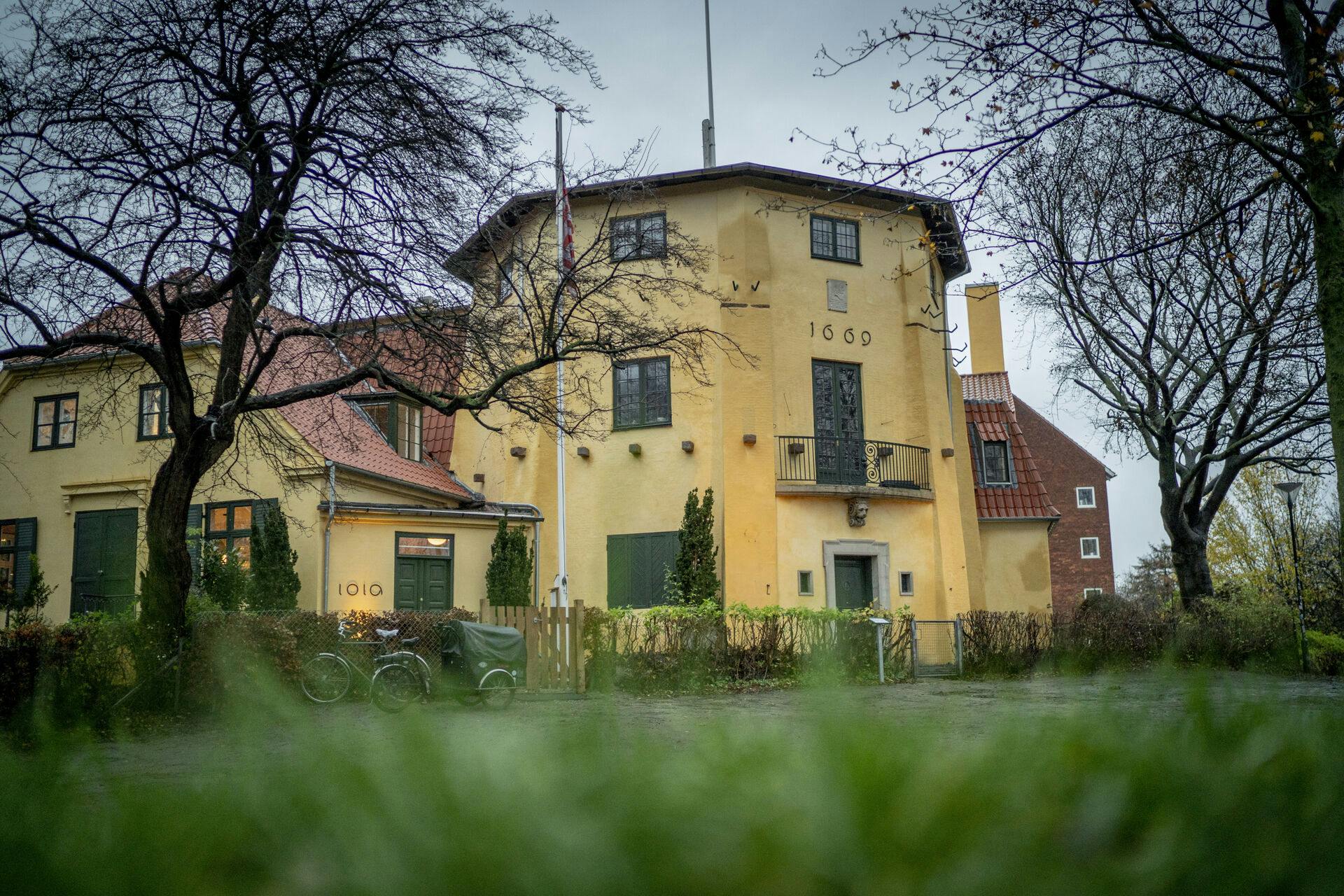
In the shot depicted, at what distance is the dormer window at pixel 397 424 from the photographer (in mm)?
27766

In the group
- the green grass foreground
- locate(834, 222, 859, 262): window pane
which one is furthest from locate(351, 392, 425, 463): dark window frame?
the green grass foreground

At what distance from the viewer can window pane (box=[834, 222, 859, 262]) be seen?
89.7 ft

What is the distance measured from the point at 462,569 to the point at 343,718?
2399cm

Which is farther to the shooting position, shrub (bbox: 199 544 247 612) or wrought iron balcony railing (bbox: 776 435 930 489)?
wrought iron balcony railing (bbox: 776 435 930 489)

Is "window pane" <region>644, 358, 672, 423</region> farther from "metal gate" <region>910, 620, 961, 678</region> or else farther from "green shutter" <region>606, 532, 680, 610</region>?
"metal gate" <region>910, 620, 961, 678</region>

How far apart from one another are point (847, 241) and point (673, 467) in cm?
753

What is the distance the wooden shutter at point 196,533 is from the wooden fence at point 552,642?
871 cm

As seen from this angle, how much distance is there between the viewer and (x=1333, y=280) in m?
8.35

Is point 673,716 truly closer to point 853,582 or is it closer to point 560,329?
point 560,329

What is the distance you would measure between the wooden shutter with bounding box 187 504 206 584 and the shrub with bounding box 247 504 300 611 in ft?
6.42

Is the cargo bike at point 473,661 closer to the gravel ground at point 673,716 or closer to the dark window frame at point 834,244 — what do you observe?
the gravel ground at point 673,716

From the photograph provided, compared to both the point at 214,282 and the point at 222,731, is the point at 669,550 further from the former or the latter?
the point at 222,731

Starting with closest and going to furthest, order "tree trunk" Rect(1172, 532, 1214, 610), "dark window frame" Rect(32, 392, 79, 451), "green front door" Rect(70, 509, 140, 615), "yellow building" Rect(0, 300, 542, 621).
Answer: "yellow building" Rect(0, 300, 542, 621) < "green front door" Rect(70, 509, 140, 615) < "dark window frame" Rect(32, 392, 79, 451) < "tree trunk" Rect(1172, 532, 1214, 610)

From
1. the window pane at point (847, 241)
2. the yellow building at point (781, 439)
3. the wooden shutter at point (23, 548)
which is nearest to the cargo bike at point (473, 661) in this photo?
the yellow building at point (781, 439)
